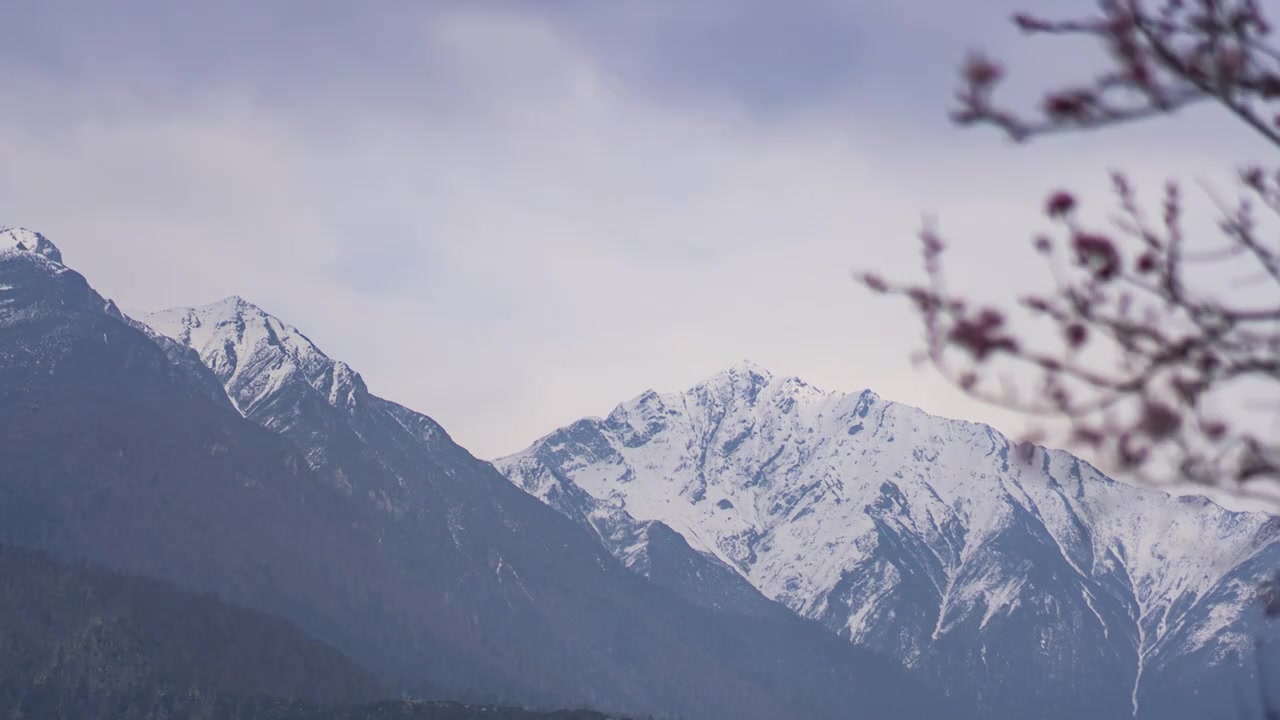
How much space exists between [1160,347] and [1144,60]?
5.24 feet

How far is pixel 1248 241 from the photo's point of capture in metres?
8.89

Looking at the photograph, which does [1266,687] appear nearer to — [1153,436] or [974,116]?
[1153,436]

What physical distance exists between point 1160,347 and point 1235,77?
63.5 inches

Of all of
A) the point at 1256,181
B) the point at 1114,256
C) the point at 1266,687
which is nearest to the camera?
the point at 1114,256

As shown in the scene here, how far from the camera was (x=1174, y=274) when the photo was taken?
860 centimetres

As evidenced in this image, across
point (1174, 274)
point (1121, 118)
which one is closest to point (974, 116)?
point (1121, 118)

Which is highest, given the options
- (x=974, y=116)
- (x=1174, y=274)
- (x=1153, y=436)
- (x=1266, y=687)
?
(x=974, y=116)

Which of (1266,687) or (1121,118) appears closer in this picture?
(1121,118)

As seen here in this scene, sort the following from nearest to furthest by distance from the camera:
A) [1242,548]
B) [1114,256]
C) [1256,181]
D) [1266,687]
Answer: [1114,256] < [1256,181] < [1266,687] < [1242,548]

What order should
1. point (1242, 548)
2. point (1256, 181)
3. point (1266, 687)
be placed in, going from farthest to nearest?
1. point (1242, 548)
2. point (1266, 687)
3. point (1256, 181)

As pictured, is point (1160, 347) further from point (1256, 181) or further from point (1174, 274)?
point (1256, 181)

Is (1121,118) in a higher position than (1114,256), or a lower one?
higher

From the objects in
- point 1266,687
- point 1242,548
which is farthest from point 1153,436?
point 1242,548

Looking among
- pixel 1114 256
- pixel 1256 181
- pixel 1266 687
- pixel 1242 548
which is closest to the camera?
pixel 1114 256
